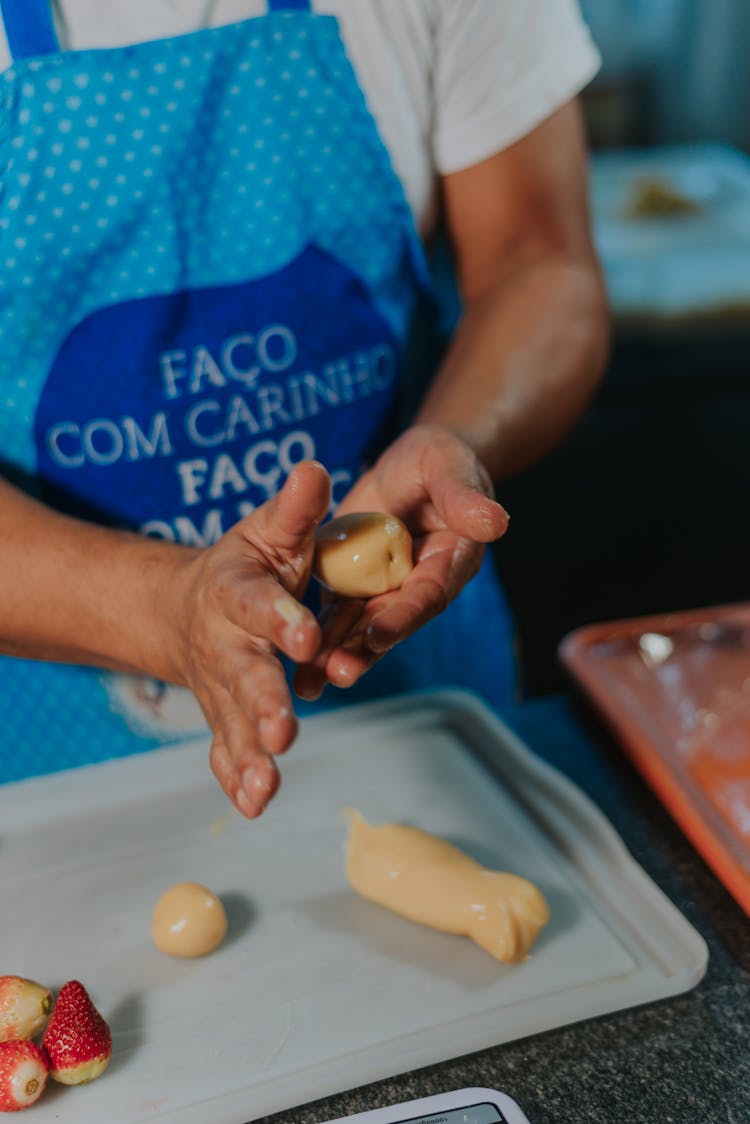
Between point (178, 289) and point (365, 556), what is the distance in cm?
37

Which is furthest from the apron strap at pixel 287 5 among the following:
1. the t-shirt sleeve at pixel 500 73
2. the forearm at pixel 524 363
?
the forearm at pixel 524 363

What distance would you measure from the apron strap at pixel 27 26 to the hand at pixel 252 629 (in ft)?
1.62

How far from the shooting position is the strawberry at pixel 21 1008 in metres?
0.78

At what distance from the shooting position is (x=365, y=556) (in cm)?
87

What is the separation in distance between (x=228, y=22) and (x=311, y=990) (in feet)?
2.82

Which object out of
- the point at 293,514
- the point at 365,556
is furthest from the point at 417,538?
the point at 293,514

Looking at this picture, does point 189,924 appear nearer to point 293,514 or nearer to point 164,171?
point 293,514

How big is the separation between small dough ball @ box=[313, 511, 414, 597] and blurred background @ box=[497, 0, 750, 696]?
176 cm

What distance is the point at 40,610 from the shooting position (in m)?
0.94

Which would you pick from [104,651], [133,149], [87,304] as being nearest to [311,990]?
[104,651]

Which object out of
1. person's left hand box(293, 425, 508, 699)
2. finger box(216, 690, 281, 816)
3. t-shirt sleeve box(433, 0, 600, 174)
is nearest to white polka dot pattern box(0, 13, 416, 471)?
t-shirt sleeve box(433, 0, 600, 174)

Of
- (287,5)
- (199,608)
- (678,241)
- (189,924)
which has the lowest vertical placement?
(678,241)

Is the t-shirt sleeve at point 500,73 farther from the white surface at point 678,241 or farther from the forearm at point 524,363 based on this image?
the white surface at point 678,241

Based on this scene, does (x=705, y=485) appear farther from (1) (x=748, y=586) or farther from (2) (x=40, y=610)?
(2) (x=40, y=610)
